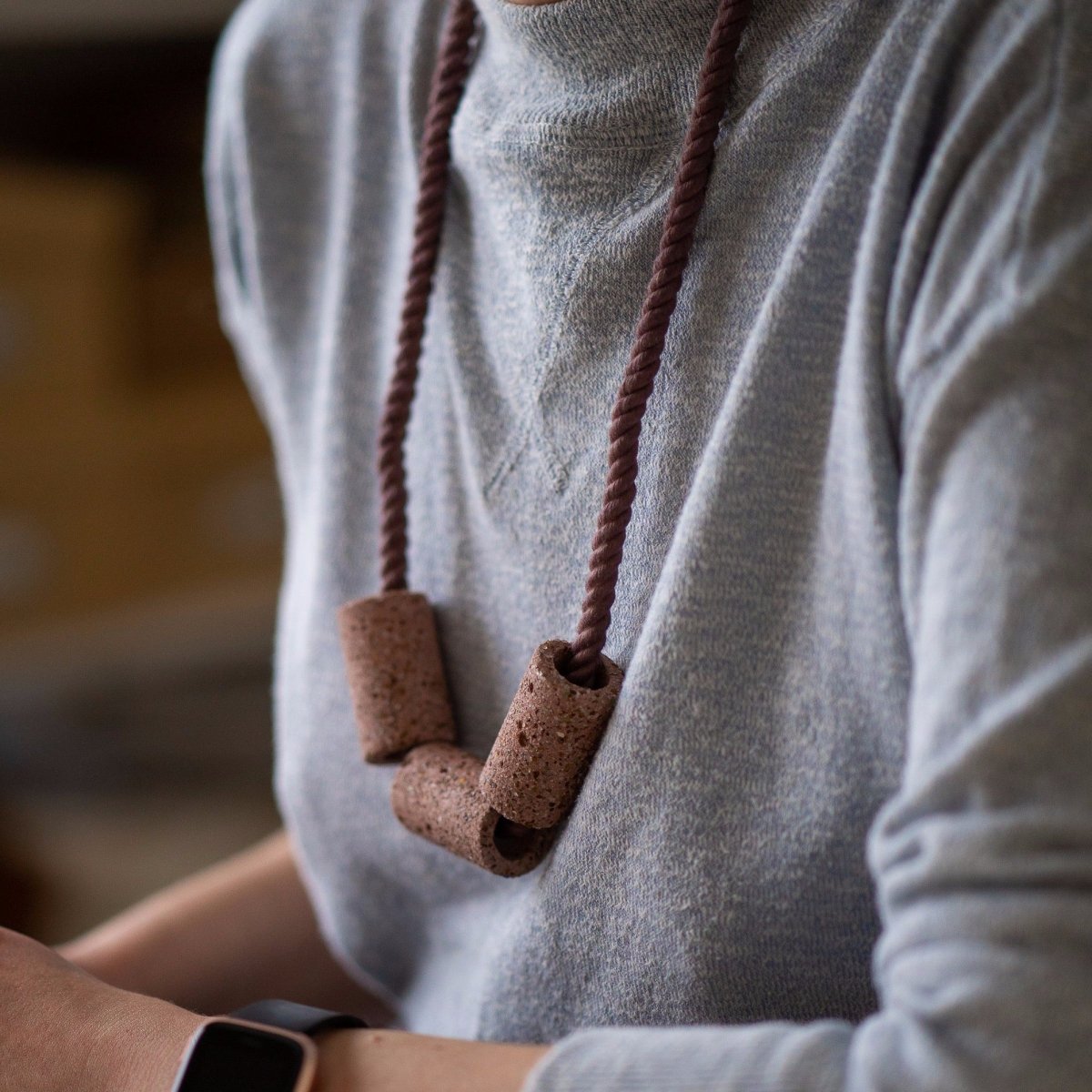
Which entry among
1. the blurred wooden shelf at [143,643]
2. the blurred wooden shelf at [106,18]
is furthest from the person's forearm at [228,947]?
the blurred wooden shelf at [106,18]

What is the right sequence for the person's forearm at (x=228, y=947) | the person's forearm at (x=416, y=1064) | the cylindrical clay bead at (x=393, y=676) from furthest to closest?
the person's forearm at (x=228, y=947), the cylindrical clay bead at (x=393, y=676), the person's forearm at (x=416, y=1064)

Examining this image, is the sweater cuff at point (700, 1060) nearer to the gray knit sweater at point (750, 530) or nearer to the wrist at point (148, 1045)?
the gray knit sweater at point (750, 530)

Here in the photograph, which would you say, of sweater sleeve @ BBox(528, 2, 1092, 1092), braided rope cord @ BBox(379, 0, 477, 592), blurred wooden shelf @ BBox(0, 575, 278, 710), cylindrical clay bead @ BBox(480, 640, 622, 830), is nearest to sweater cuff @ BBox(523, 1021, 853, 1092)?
sweater sleeve @ BBox(528, 2, 1092, 1092)

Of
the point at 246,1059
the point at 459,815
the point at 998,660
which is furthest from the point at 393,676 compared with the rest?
the point at 998,660

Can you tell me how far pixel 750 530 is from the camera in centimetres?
49

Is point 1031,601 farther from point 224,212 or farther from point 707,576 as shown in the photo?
point 224,212

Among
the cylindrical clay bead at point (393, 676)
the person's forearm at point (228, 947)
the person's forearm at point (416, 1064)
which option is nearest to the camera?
the person's forearm at point (416, 1064)

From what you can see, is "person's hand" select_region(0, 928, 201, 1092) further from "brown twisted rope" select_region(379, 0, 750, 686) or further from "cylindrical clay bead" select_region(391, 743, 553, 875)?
"brown twisted rope" select_region(379, 0, 750, 686)

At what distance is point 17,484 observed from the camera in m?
1.86

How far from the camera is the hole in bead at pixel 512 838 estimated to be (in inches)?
21.8

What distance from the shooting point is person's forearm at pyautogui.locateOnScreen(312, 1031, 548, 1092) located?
477 millimetres

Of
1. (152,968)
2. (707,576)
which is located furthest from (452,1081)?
(152,968)

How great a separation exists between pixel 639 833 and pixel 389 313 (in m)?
0.34

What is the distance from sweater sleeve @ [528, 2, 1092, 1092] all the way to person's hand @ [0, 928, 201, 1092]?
239 mm
